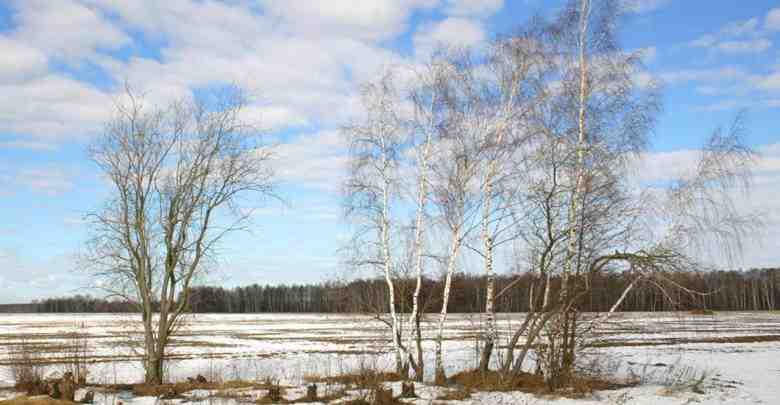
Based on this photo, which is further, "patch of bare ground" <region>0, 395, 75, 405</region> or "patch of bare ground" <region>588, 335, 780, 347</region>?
"patch of bare ground" <region>588, 335, 780, 347</region>

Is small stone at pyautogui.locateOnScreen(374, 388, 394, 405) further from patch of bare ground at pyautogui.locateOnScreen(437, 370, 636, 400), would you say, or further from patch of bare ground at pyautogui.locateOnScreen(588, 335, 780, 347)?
patch of bare ground at pyautogui.locateOnScreen(588, 335, 780, 347)

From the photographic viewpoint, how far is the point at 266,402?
44.4ft

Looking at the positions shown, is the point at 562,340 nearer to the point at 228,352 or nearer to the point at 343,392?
the point at 343,392

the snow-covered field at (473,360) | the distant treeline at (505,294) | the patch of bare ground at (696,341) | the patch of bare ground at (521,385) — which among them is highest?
the distant treeline at (505,294)

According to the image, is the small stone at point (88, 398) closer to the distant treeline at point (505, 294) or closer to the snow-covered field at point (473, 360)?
the snow-covered field at point (473, 360)

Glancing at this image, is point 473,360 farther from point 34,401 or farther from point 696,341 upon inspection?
point 696,341

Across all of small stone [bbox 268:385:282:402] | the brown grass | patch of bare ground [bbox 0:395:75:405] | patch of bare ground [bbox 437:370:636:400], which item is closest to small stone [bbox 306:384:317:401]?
small stone [bbox 268:385:282:402]

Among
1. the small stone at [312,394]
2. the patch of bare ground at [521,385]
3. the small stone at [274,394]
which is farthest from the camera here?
the patch of bare ground at [521,385]

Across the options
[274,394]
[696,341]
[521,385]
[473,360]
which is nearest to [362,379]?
[274,394]

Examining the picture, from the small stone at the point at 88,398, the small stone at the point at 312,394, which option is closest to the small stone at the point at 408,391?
the small stone at the point at 312,394

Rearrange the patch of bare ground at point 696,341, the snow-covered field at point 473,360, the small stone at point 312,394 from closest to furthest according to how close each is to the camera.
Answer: the small stone at point 312,394
the snow-covered field at point 473,360
the patch of bare ground at point 696,341

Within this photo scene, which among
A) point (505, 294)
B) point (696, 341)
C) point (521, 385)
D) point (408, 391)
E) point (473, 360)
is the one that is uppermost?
point (505, 294)

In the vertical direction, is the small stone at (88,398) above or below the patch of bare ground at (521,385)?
above

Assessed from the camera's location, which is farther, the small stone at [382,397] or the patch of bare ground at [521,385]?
the patch of bare ground at [521,385]
